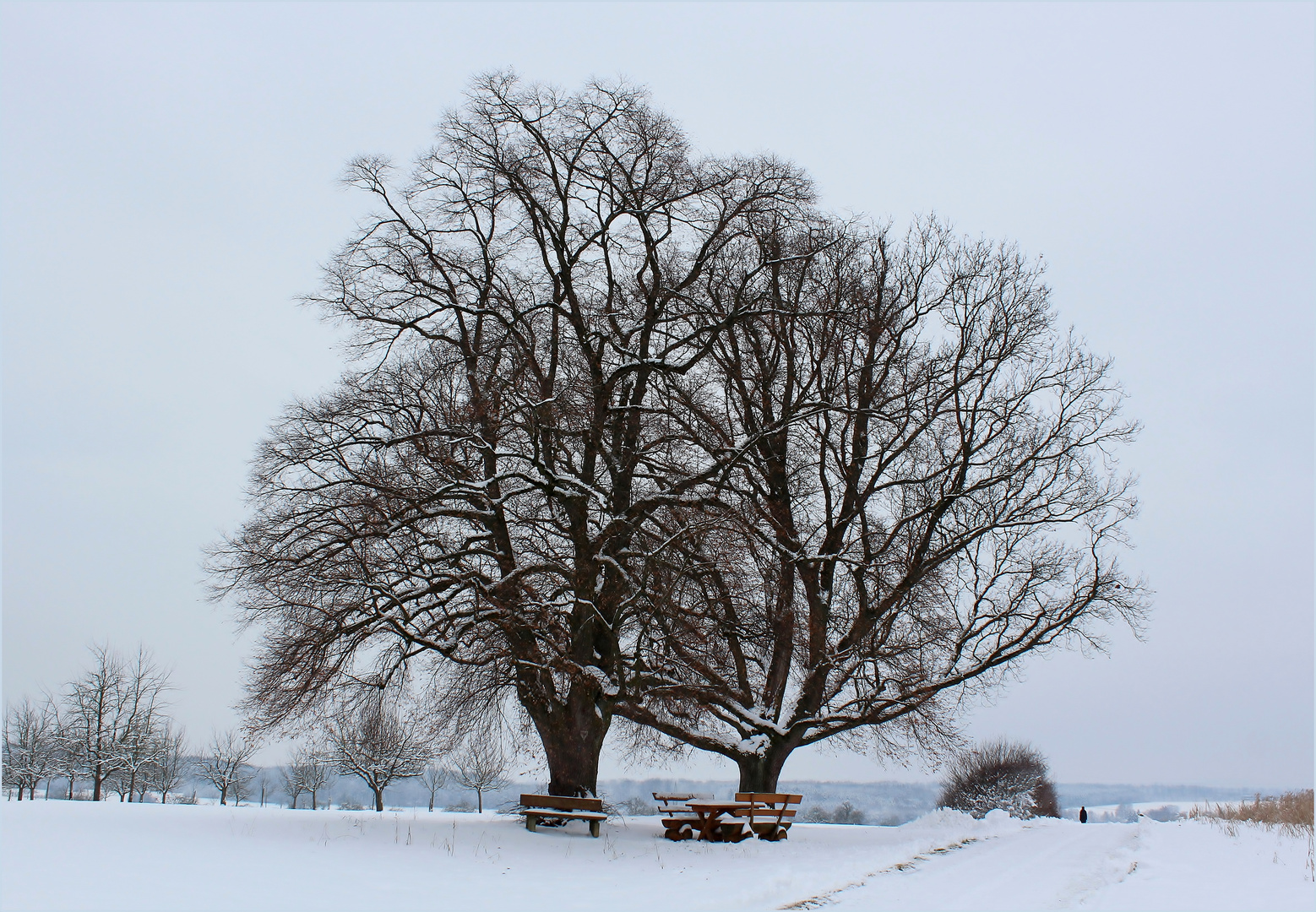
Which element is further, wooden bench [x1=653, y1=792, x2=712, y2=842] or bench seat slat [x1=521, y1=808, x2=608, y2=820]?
→ wooden bench [x1=653, y1=792, x2=712, y2=842]

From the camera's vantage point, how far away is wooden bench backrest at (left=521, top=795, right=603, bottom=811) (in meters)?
14.5

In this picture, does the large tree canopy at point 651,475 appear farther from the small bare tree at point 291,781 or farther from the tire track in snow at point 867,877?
the small bare tree at point 291,781

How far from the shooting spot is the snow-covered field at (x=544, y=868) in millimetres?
8352

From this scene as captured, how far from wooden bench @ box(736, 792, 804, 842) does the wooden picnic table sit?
0.12 m

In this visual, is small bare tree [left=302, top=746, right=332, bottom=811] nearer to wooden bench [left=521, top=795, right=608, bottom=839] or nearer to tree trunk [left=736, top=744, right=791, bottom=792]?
tree trunk [left=736, top=744, right=791, bottom=792]

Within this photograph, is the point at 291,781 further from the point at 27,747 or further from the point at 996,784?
the point at 996,784

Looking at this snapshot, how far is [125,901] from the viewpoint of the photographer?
7434 mm

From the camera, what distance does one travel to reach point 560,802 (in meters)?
14.5

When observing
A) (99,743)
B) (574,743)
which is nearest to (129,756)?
(99,743)

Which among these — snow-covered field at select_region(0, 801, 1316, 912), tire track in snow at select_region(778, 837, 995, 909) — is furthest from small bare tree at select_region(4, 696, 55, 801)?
tire track in snow at select_region(778, 837, 995, 909)

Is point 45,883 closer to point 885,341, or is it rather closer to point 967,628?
point 967,628

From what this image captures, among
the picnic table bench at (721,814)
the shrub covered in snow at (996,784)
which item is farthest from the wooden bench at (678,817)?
the shrub covered in snow at (996,784)

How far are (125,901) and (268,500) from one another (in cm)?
952

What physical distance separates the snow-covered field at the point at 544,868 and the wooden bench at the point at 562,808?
32 cm
